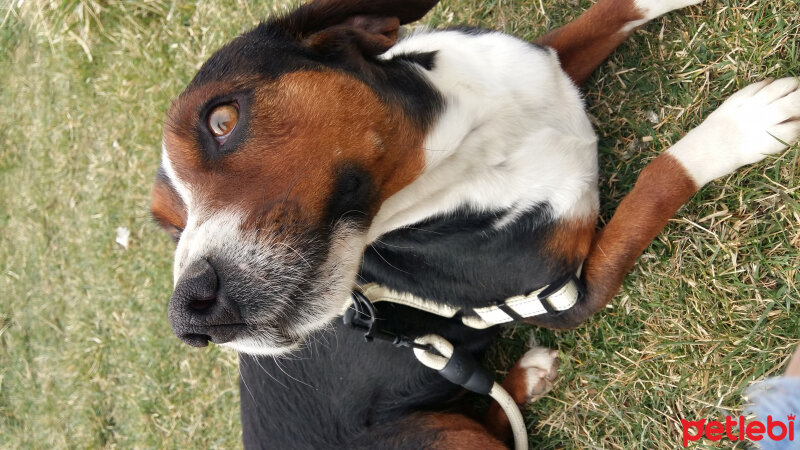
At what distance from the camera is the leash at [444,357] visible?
279cm

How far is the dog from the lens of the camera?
82.6 inches

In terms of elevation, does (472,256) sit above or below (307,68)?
below

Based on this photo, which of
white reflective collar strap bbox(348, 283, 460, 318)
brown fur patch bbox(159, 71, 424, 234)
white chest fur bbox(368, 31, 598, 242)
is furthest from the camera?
white reflective collar strap bbox(348, 283, 460, 318)

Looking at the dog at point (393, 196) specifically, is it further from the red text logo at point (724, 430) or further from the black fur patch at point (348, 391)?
the red text logo at point (724, 430)

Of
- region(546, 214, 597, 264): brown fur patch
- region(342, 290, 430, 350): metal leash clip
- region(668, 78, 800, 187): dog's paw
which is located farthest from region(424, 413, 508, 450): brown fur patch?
region(668, 78, 800, 187): dog's paw

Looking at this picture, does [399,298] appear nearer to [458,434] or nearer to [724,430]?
[458,434]

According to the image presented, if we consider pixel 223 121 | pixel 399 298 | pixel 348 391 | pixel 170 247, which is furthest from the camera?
pixel 170 247

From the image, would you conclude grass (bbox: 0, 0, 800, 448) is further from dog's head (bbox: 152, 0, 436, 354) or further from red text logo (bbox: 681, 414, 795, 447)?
dog's head (bbox: 152, 0, 436, 354)

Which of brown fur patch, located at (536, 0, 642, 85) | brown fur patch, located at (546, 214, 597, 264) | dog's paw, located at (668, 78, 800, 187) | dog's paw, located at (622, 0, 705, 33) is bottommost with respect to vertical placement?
brown fur patch, located at (546, 214, 597, 264)

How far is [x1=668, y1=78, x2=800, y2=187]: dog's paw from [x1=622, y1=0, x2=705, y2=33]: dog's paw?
525 millimetres

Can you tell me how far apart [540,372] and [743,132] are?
Answer: 62.9 inches

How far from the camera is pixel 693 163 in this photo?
2707mm

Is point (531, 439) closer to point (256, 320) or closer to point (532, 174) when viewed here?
point (532, 174)

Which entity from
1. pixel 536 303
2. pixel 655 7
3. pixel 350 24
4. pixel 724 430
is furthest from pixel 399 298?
pixel 655 7
